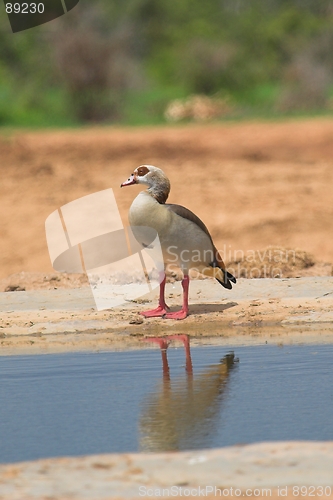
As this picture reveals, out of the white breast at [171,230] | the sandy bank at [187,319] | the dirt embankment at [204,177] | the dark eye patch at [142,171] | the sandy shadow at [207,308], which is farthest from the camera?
the dirt embankment at [204,177]

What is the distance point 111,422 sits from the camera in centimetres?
563

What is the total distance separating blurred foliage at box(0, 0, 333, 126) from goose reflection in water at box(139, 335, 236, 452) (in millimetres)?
18130

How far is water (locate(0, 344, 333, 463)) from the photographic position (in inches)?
206

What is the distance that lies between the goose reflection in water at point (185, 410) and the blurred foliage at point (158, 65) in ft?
59.5

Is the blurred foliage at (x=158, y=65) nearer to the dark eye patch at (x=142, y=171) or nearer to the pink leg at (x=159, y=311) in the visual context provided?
the dark eye patch at (x=142, y=171)

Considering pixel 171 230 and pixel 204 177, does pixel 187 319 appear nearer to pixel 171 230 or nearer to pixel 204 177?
pixel 171 230

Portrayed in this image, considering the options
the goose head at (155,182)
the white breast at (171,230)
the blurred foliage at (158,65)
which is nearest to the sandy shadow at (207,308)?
the white breast at (171,230)

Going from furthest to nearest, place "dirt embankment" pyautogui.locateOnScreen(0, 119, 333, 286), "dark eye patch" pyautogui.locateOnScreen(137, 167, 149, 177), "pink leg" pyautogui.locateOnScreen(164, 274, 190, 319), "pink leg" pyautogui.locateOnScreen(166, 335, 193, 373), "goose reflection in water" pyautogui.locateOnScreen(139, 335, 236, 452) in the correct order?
"dirt embankment" pyautogui.locateOnScreen(0, 119, 333, 286)
"dark eye patch" pyautogui.locateOnScreen(137, 167, 149, 177)
"pink leg" pyautogui.locateOnScreen(164, 274, 190, 319)
"pink leg" pyautogui.locateOnScreen(166, 335, 193, 373)
"goose reflection in water" pyautogui.locateOnScreen(139, 335, 236, 452)

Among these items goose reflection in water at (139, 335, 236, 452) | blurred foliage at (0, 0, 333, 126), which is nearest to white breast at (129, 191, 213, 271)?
goose reflection in water at (139, 335, 236, 452)

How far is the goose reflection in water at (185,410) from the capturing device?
5.15 metres

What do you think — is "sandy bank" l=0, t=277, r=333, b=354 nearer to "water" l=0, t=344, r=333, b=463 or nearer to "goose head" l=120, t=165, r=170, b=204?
"water" l=0, t=344, r=333, b=463

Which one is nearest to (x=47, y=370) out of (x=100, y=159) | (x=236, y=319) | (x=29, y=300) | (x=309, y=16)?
(x=236, y=319)

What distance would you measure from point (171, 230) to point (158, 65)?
28.7 m

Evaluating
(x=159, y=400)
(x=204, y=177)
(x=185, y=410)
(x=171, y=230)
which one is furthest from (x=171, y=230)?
(x=204, y=177)
